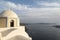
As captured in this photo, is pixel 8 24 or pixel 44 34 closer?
pixel 8 24

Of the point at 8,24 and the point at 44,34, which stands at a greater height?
the point at 8,24

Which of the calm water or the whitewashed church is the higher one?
the whitewashed church

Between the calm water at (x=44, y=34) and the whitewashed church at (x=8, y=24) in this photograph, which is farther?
the calm water at (x=44, y=34)

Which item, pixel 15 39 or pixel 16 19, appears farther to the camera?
pixel 16 19

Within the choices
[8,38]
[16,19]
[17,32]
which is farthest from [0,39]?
[16,19]

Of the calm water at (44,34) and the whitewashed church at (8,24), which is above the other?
the whitewashed church at (8,24)

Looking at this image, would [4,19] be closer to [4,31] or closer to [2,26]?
[2,26]

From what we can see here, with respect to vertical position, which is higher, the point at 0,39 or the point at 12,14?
the point at 12,14

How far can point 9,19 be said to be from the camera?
10.6 meters

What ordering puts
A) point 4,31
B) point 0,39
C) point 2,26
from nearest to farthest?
point 0,39, point 4,31, point 2,26

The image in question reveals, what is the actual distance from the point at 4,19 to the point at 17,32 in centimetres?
240

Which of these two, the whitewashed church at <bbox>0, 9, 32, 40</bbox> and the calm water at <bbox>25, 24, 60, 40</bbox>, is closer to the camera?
the whitewashed church at <bbox>0, 9, 32, 40</bbox>

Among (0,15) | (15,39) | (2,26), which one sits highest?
(0,15)

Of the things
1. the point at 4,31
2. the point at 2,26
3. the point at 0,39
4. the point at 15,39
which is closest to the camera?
the point at 0,39
